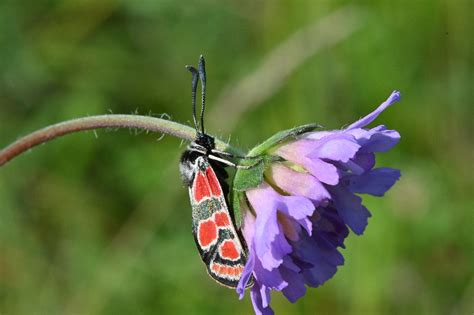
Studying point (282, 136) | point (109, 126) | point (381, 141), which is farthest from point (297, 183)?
point (109, 126)

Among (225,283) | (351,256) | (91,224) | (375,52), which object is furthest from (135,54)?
(225,283)

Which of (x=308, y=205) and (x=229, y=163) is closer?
(x=308, y=205)

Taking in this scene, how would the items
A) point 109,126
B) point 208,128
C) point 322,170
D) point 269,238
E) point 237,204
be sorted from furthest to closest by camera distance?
1. point 208,128
2. point 109,126
3. point 237,204
4. point 322,170
5. point 269,238

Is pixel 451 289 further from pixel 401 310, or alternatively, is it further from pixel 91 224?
pixel 91 224

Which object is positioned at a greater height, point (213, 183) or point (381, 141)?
point (213, 183)

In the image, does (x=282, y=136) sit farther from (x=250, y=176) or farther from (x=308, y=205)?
(x=308, y=205)

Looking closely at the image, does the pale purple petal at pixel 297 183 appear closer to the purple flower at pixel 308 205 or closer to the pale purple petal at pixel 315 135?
the purple flower at pixel 308 205

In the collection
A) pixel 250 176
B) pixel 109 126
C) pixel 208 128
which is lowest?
pixel 250 176
